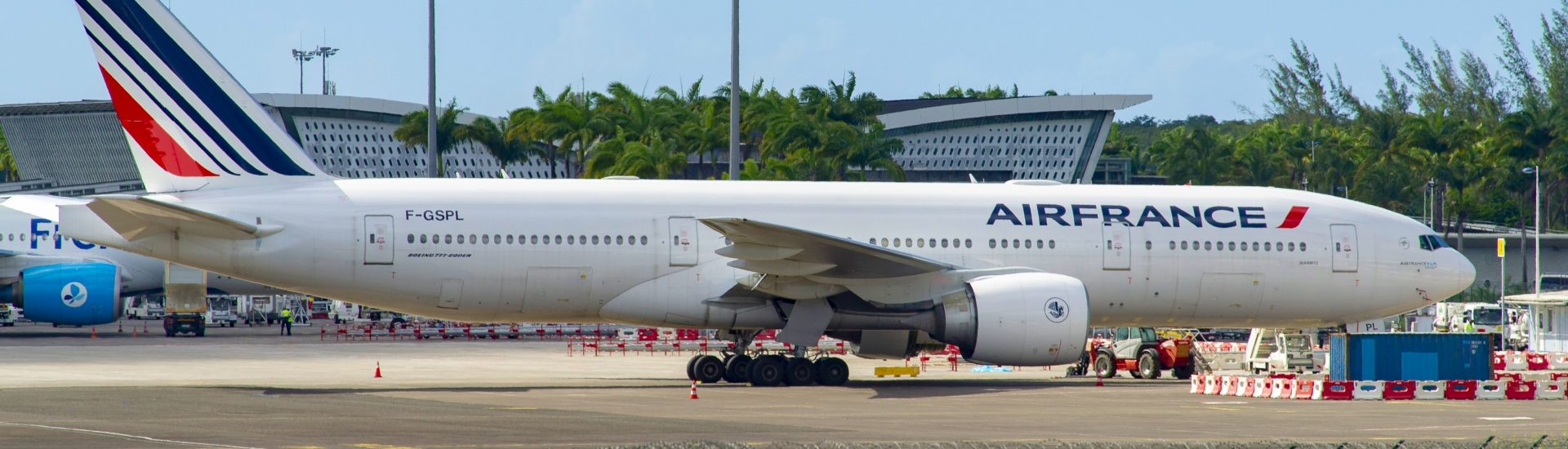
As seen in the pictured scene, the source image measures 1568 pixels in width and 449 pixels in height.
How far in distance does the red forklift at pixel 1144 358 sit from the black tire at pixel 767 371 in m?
6.45

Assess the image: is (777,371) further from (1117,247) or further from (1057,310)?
(1117,247)

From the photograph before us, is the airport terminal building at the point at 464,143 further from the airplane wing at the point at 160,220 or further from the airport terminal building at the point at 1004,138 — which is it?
the airplane wing at the point at 160,220

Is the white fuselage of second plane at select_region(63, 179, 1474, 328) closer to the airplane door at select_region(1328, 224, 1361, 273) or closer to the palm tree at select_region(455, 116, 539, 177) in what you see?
the airplane door at select_region(1328, 224, 1361, 273)

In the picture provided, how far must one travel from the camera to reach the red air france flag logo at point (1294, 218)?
25.0 m

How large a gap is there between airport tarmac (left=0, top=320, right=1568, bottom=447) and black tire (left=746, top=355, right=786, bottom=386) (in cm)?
37

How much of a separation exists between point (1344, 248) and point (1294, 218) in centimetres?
88

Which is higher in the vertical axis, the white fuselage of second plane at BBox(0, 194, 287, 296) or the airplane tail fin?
the airplane tail fin

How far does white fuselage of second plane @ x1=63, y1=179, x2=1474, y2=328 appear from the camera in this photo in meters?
22.4

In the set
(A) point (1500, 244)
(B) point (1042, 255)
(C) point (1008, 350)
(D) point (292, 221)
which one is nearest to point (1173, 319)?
(B) point (1042, 255)

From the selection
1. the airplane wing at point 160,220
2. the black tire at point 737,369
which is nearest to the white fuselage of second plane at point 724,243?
the airplane wing at point 160,220

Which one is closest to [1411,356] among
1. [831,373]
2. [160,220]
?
[831,373]

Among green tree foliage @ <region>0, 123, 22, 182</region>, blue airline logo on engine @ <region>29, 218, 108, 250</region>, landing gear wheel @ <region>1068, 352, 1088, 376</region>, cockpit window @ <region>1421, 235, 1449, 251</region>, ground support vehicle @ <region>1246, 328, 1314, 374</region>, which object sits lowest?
landing gear wheel @ <region>1068, 352, 1088, 376</region>

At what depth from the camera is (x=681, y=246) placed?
23.1 metres

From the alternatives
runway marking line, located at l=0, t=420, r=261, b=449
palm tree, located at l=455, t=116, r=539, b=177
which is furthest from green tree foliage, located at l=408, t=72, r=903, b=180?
runway marking line, located at l=0, t=420, r=261, b=449
